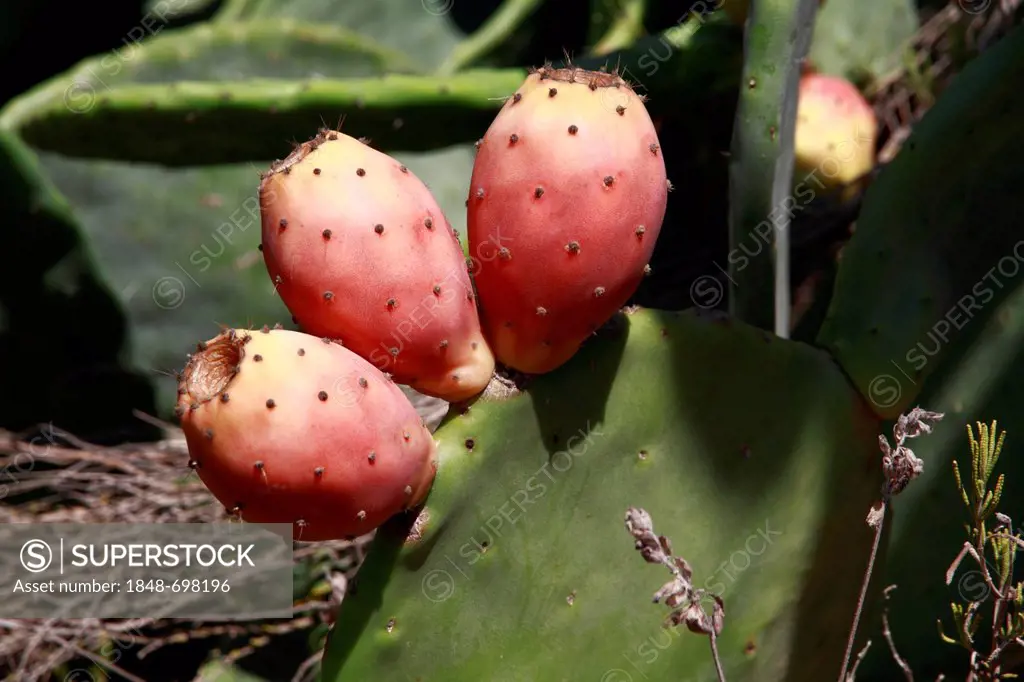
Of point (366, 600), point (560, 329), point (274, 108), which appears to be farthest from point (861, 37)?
point (366, 600)

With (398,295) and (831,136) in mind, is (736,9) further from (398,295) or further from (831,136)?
(398,295)

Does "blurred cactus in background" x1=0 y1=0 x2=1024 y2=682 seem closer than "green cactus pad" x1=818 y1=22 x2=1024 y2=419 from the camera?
Yes

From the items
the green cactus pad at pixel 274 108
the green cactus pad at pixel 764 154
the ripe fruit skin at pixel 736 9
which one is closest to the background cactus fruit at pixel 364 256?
the green cactus pad at pixel 764 154

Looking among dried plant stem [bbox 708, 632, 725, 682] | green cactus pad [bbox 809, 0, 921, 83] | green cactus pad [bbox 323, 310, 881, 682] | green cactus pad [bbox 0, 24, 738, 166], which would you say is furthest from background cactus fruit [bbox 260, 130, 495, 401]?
green cactus pad [bbox 809, 0, 921, 83]

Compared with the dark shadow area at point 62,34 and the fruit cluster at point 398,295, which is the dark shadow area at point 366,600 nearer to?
the fruit cluster at point 398,295

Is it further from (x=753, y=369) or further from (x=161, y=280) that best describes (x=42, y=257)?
(x=753, y=369)

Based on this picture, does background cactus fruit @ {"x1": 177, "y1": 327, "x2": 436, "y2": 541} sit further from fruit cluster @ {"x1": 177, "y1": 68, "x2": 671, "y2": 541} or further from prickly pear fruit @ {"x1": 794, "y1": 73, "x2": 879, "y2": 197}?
prickly pear fruit @ {"x1": 794, "y1": 73, "x2": 879, "y2": 197}
